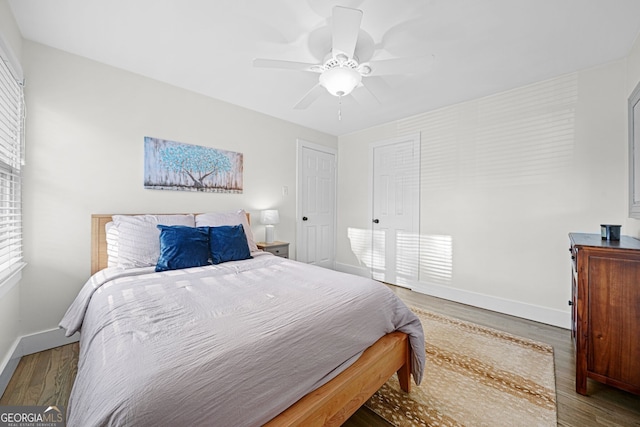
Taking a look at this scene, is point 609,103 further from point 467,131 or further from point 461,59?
point 461,59

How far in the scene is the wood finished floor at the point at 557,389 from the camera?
147 centimetres

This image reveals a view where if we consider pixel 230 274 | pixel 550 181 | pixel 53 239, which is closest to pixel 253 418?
pixel 230 274

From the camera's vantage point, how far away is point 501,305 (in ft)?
9.73

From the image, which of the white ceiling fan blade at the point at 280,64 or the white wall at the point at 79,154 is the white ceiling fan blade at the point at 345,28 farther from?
the white wall at the point at 79,154

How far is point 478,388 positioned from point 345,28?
243cm

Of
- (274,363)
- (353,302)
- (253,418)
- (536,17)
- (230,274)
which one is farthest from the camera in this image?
(230,274)

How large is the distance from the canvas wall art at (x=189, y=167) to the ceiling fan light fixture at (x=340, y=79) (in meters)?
1.74

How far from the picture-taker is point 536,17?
179 centimetres

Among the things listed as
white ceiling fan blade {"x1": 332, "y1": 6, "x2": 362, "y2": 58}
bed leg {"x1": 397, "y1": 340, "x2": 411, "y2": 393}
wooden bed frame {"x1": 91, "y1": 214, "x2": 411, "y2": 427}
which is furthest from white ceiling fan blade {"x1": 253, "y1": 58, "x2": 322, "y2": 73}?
bed leg {"x1": 397, "y1": 340, "x2": 411, "y2": 393}

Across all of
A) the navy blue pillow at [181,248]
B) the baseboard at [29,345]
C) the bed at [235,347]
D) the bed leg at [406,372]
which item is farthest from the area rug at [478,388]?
the baseboard at [29,345]

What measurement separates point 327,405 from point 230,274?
117cm

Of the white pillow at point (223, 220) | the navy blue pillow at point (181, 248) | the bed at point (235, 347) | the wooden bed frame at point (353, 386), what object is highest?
the white pillow at point (223, 220)

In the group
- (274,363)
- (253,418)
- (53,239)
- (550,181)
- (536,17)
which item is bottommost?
(253,418)

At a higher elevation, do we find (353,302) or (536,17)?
(536,17)
